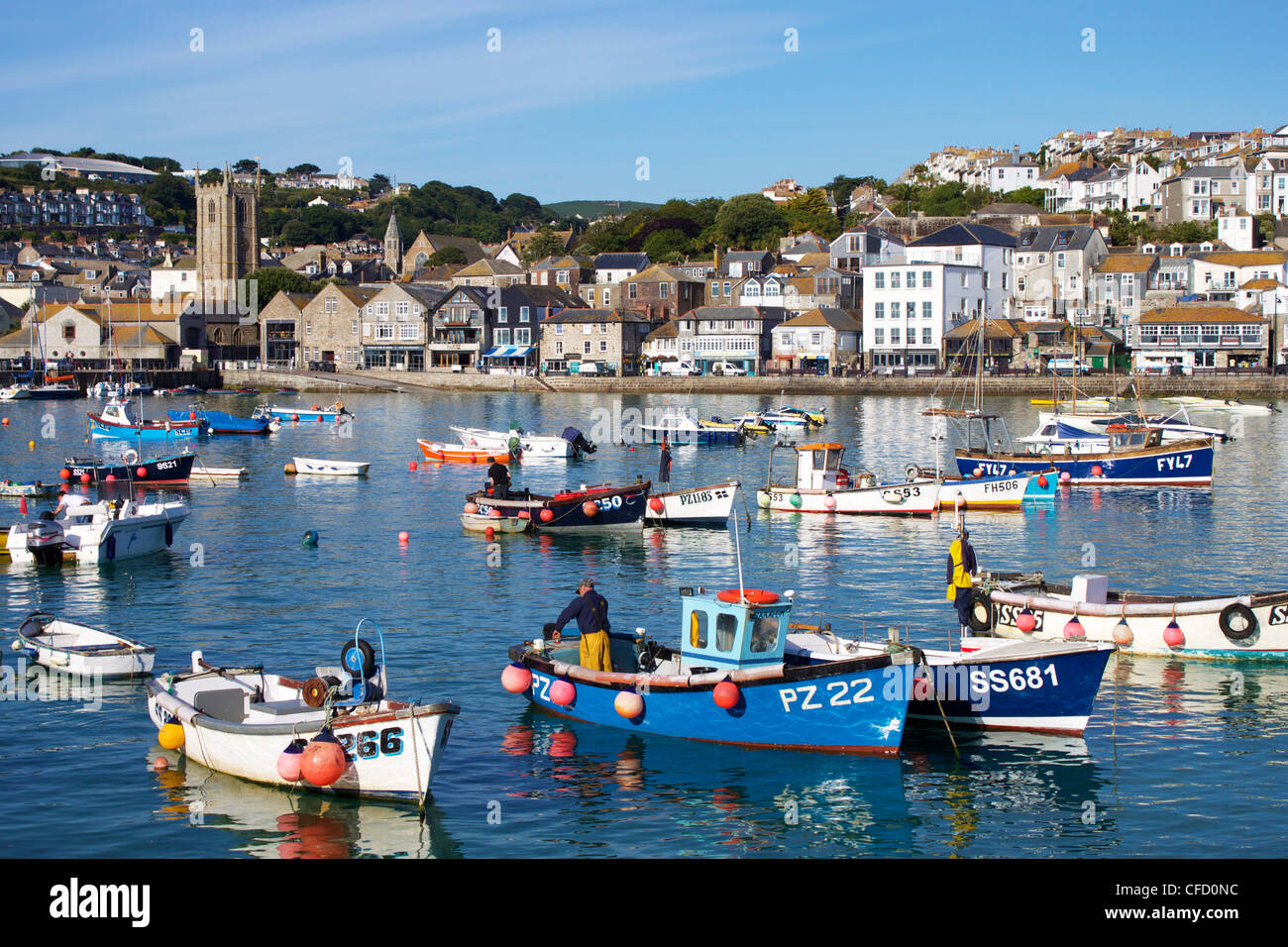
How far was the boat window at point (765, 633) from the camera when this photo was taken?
18.2 metres

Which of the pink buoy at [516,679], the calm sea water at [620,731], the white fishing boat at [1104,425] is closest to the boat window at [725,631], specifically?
the calm sea water at [620,731]

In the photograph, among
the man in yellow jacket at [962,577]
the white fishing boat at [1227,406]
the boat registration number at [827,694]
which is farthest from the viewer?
the white fishing boat at [1227,406]

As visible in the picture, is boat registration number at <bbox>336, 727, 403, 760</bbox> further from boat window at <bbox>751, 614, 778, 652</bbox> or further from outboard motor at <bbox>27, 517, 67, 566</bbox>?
outboard motor at <bbox>27, 517, 67, 566</bbox>

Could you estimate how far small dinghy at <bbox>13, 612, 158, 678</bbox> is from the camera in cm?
2211

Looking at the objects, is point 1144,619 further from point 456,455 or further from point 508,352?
point 508,352

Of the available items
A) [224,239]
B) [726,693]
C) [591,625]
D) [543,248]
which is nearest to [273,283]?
[224,239]

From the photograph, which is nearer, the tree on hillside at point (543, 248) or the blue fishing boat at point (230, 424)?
the blue fishing boat at point (230, 424)

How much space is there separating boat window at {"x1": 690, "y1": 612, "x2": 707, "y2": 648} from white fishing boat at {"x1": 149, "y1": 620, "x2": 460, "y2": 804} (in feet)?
12.8

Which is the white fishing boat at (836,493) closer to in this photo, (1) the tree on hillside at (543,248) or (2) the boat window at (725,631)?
(2) the boat window at (725,631)

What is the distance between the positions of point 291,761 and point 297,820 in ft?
2.48

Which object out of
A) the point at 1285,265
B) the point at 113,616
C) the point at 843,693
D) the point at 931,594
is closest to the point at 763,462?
the point at 931,594

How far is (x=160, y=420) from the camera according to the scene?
78.2 metres
